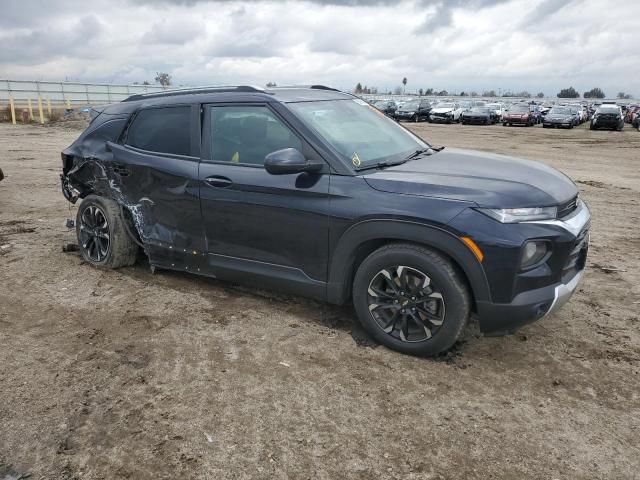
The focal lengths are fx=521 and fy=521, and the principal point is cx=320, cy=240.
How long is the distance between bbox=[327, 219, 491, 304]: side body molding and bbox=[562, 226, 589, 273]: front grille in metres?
0.62

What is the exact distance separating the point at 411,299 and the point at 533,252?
0.83 meters

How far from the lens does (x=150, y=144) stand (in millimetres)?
4738

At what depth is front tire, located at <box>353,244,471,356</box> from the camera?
336 cm

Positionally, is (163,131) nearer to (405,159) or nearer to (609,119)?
(405,159)

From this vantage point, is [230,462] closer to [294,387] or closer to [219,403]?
[219,403]

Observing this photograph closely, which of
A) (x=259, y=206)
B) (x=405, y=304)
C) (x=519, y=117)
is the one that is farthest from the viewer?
(x=519, y=117)

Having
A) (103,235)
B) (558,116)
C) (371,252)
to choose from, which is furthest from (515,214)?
(558,116)

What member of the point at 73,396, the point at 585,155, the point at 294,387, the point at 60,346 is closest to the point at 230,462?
the point at 294,387

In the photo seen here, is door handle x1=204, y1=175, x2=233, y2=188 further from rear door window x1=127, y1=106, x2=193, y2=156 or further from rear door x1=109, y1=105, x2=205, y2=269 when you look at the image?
rear door window x1=127, y1=106, x2=193, y2=156

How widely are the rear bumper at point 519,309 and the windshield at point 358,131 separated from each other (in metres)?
1.35

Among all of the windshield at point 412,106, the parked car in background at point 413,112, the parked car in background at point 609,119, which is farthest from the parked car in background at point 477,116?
the parked car in background at point 609,119

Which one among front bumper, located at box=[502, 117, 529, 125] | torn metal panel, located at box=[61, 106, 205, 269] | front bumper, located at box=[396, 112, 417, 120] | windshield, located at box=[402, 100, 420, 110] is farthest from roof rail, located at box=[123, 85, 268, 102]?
windshield, located at box=[402, 100, 420, 110]

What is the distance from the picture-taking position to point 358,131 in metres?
4.21

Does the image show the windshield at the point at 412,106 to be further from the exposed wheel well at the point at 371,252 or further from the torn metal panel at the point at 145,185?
the exposed wheel well at the point at 371,252
